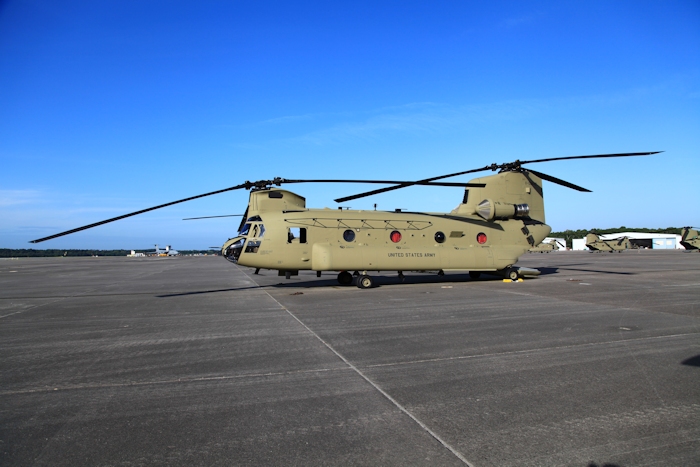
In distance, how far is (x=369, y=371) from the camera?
5.45 m

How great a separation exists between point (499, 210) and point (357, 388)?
49.5 feet

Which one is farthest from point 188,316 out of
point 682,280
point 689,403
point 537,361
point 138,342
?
point 682,280

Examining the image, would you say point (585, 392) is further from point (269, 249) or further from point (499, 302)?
point (269, 249)

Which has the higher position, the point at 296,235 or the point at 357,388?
the point at 296,235

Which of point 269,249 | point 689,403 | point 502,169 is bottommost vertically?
point 689,403

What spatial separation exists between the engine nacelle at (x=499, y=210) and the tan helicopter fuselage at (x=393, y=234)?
0.04m

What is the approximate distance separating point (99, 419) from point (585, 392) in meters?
5.20

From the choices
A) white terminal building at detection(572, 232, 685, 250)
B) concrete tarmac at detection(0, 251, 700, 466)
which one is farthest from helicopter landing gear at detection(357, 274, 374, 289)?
white terminal building at detection(572, 232, 685, 250)

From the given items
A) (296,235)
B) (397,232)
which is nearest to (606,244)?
(397,232)

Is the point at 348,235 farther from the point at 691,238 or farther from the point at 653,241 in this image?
the point at 653,241

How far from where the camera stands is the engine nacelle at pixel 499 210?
18031 millimetres

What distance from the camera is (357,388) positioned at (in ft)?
15.8

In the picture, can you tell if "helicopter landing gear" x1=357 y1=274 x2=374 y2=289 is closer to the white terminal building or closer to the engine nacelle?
the engine nacelle

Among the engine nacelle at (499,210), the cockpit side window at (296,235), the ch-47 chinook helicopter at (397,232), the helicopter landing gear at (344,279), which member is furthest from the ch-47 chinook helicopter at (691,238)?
the cockpit side window at (296,235)
